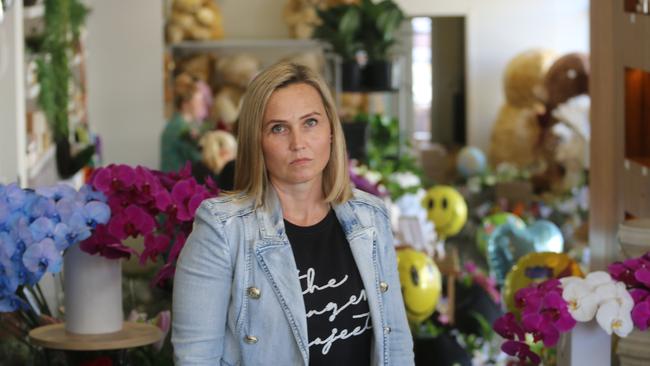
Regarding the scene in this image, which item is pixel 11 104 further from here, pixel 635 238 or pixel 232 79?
pixel 232 79

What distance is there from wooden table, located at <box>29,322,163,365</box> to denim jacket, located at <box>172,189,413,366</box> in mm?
556

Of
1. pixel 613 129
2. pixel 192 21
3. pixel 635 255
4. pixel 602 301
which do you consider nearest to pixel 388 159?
pixel 192 21

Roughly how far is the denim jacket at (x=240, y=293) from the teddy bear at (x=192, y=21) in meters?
6.90

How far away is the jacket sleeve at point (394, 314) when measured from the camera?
6.41 feet

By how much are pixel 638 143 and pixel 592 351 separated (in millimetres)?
1569

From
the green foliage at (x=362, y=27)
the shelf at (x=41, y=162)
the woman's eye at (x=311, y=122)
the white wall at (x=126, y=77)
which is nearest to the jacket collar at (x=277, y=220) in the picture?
the woman's eye at (x=311, y=122)

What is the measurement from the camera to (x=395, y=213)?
518cm

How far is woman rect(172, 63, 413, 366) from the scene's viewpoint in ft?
6.03

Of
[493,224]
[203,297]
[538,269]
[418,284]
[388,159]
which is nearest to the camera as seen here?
[203,297]

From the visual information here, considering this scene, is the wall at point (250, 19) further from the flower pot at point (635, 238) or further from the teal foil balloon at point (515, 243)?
the flower pot at point (635, 238)

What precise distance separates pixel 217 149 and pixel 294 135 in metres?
3.74

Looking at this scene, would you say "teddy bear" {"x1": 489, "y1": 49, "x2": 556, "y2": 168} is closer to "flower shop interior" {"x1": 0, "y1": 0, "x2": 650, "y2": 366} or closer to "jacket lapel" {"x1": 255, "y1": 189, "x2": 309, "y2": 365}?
"flower shop interior" {"x1": 0, "y1": 0, "x2": 650, "y2": 366}

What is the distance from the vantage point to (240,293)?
185 centimetres

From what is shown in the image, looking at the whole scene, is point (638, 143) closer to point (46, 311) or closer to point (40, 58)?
point (46, 311)
